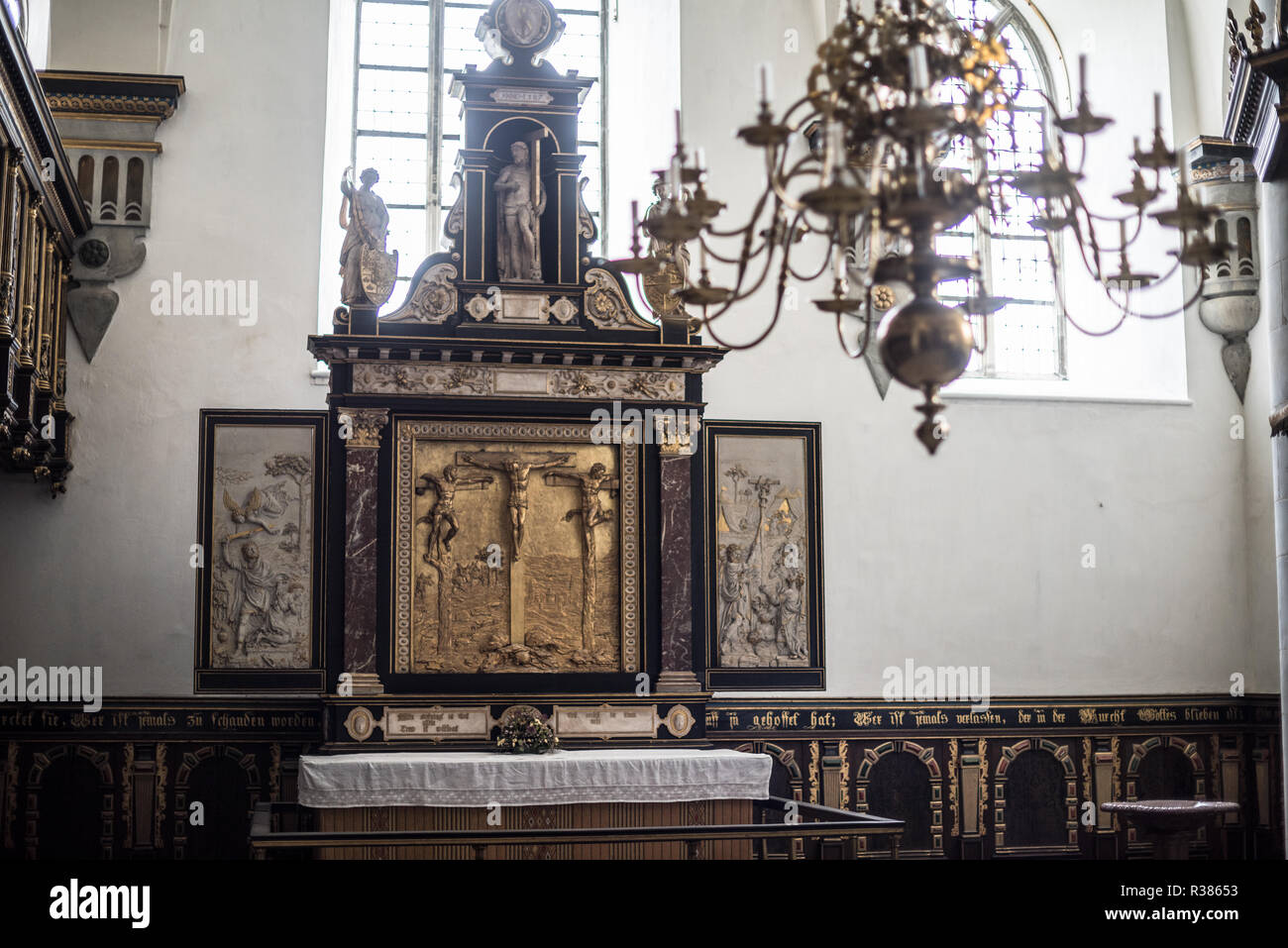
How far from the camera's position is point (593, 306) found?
12664 millimetres

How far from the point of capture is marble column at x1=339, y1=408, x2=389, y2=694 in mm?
11992

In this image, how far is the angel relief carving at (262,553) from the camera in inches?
525

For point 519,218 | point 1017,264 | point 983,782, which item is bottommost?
point 983,782

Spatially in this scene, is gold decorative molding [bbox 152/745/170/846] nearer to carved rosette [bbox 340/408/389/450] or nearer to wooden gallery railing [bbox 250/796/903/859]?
carved rosette [bbox 340/408/389/450]

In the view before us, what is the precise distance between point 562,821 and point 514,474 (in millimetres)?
2900

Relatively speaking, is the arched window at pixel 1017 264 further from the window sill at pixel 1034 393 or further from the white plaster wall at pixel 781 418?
the white plaster wall at pixel 781 418

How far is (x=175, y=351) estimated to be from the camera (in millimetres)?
13594

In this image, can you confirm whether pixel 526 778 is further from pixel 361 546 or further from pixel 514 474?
pixel 514 474

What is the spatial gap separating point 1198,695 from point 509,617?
718cm

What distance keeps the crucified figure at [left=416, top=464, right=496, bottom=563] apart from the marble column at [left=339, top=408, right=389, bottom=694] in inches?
17.6

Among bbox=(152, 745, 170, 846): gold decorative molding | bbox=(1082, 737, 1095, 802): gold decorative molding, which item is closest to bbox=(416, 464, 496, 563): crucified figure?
bbox=(152, 745, 170, 846): gold decorative molding

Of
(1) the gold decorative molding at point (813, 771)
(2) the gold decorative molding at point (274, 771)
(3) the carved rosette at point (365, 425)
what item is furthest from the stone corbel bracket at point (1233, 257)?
(2) the gold decorative molding at point (274, 771)

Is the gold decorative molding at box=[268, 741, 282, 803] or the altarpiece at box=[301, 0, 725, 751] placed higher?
the altarpiece at box=[301, 0, 725, 751]

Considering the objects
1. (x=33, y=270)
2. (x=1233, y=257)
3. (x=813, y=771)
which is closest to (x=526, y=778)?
(x=813, y=771)
